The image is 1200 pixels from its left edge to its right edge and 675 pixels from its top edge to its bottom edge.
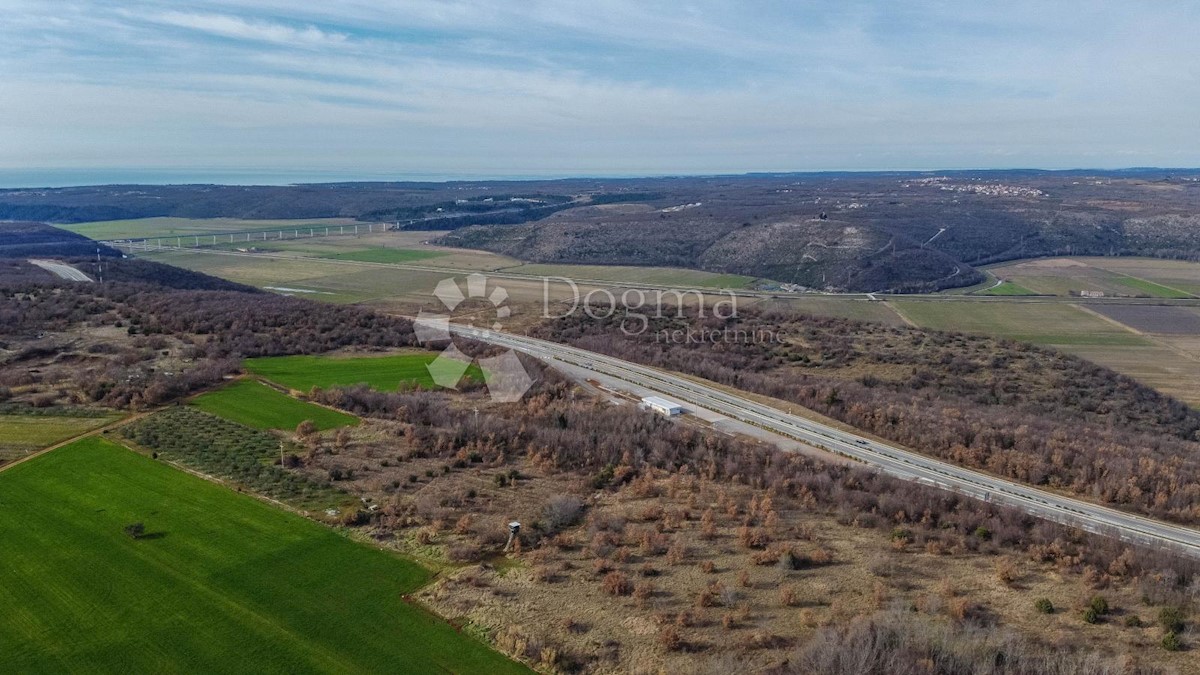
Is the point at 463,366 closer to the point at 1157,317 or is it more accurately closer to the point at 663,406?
the point at 663,406

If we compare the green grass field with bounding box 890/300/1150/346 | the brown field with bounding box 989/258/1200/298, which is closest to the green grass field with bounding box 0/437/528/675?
the green grass field with bounding box 890/300/1150/346

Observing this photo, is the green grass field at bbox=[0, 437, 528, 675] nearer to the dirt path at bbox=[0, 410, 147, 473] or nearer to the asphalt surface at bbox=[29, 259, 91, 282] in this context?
the dirt path at bbox=[0, 410, 147, 473]

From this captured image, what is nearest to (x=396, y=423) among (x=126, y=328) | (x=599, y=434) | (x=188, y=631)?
(x=599, y=434)

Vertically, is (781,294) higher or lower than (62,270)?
lower

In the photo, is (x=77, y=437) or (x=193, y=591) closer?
(x=193, y=591)

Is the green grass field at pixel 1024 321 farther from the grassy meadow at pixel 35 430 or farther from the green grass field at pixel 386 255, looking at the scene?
the green grass field at pixel 386 255

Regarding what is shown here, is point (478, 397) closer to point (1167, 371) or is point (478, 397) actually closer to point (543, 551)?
point (543, 551)

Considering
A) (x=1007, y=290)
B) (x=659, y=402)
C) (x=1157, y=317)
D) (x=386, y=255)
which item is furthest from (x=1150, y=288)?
(x=386, y=255)
